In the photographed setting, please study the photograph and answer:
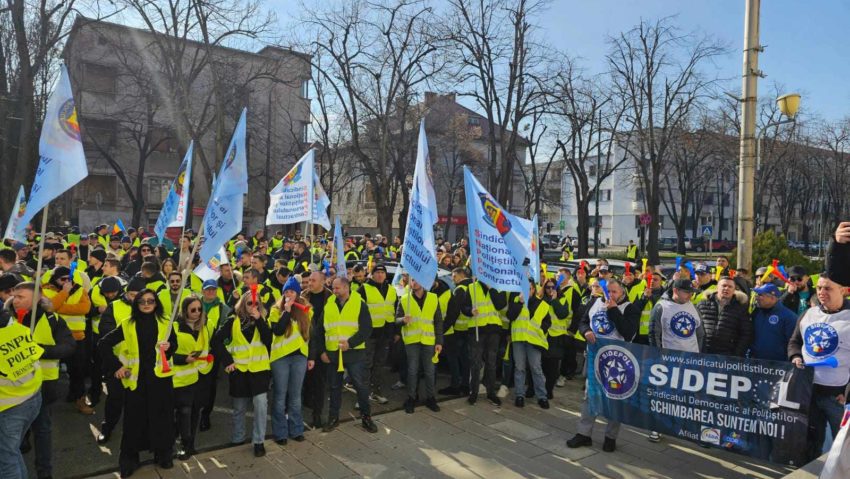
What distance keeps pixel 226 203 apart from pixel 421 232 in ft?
7.43

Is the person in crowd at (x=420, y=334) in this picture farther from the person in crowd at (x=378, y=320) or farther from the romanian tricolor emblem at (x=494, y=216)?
the romanian tricolor emblem at (x=494, y=216)

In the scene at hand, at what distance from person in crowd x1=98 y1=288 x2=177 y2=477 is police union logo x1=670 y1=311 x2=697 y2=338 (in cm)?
513

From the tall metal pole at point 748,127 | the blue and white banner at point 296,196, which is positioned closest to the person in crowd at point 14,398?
the blue and white banner at point 296,196

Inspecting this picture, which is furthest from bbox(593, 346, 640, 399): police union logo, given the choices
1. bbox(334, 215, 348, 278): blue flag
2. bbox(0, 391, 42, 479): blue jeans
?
bbox(0, 391, 42, 479): blue jeans

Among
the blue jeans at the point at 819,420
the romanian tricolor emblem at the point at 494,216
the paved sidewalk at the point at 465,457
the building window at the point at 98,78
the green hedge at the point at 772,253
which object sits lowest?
the paved sidewalk at the point at 465,457

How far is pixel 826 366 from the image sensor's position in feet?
16.2

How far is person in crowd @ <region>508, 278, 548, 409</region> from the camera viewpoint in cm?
757

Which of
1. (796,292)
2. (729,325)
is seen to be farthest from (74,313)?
(796,292)

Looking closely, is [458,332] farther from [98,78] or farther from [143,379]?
[98,78]

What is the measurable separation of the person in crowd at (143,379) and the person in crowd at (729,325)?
5755 mm

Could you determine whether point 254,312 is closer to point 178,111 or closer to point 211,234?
point 211,234

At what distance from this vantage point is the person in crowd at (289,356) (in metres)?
5.92

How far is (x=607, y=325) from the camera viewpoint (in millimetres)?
6496

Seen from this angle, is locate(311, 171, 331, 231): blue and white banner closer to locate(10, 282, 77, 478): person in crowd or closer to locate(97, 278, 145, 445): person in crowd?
locate(97, 278, 145, 445): person in crowd
